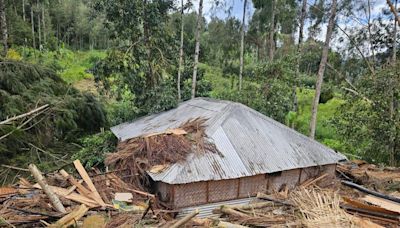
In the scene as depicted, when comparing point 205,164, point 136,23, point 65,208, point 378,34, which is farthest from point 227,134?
point 378,34

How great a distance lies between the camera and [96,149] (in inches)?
476

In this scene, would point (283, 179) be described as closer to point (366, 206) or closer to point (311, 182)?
point (311, 182)

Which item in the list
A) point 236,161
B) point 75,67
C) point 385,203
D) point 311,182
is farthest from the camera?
point 75,67

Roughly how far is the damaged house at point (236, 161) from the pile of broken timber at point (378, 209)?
1.99m

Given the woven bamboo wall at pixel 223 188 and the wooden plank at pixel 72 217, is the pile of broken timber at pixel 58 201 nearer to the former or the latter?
the wooden plank at pixel 72 217

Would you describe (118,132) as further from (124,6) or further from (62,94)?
(124,6)

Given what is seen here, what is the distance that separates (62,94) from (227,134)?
7969 mm

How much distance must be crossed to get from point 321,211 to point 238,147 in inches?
118

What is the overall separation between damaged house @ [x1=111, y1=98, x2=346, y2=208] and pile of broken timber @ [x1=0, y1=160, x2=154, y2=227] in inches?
41.4

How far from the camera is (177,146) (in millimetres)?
8461

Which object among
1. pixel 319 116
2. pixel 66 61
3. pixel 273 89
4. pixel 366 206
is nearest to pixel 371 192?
pixel 366 206

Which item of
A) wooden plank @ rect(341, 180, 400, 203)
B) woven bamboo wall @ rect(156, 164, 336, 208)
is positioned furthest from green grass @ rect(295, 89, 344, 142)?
woven bamboo wall @ rect(156, 164, 336, 208)

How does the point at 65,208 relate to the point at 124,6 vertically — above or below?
below

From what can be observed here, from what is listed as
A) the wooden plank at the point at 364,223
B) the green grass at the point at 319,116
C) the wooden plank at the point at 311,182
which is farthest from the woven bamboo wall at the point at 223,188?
the green grass at the point at 319,116
